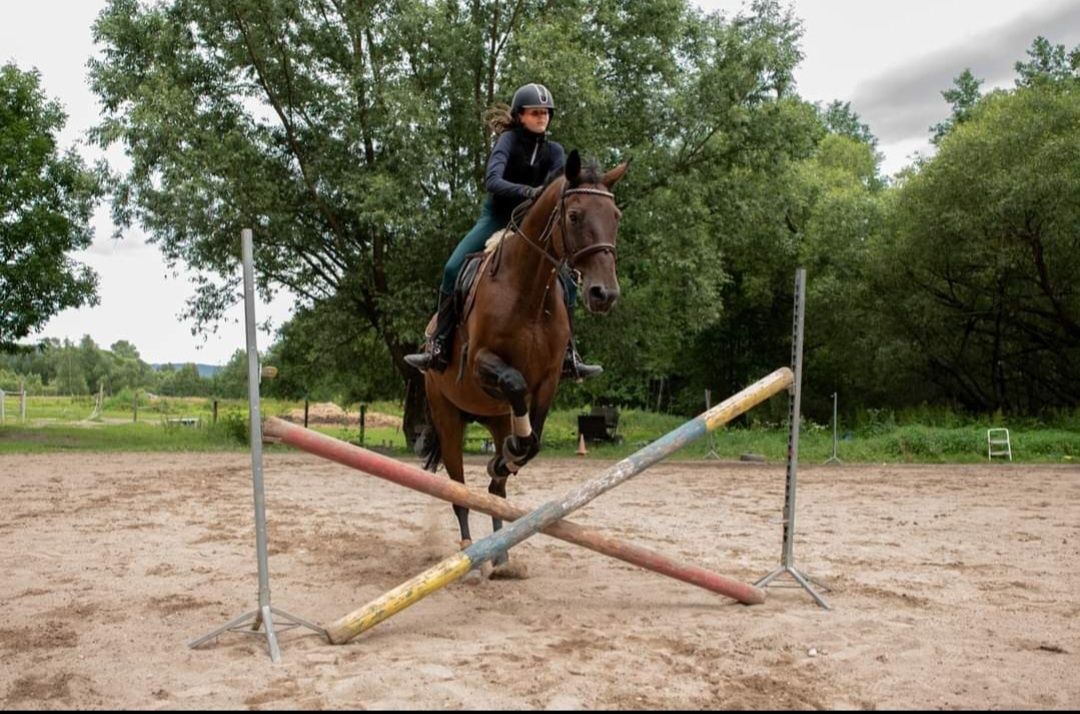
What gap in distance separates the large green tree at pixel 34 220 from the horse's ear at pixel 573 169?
16968 millimetres

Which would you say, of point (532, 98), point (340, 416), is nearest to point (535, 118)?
point (532, 98)

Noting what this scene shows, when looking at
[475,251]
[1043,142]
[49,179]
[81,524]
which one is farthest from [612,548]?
[49,179]

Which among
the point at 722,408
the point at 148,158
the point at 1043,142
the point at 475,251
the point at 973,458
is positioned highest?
the point at 1043,142

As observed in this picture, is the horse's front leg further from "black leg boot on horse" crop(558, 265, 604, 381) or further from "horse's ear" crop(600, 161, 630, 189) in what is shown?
"horse's ear" crop(600, 161, 630, 189)

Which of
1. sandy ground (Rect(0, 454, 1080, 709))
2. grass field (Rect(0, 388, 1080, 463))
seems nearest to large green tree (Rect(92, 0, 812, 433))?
grass field (Rect(0, 388, 1080, 463))

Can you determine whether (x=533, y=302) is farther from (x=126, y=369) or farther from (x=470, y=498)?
(x=126, y=369)

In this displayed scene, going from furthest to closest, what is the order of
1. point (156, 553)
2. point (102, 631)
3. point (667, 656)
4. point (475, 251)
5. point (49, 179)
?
point (49, 179)
point (156, 553)
point (475, 251)
point (102, 631)
point (667, 656)

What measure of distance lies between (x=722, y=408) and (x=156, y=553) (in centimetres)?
462

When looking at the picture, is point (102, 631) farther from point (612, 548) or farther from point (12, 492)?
point (12, 492)

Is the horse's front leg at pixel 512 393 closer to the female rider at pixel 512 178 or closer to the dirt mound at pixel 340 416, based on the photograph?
the female rider at pixel 512 178

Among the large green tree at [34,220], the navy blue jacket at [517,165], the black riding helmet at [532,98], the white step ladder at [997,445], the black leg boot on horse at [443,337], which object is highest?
the large green tree at [34,220]

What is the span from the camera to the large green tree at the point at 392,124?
15.7 m

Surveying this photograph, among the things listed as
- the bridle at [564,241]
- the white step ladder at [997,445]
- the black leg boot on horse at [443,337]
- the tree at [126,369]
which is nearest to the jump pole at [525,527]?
the bridle at [564,241]

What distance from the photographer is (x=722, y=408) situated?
480 centimetres
